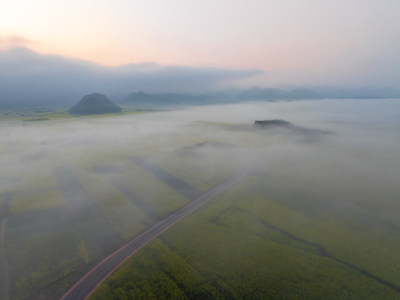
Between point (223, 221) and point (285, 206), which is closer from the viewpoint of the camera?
point (223, 221)

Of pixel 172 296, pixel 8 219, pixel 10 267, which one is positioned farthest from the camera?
pixel 8 219

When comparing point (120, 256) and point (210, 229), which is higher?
point (210, 229)

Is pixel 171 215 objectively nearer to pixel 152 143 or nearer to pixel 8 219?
pixel 8 219

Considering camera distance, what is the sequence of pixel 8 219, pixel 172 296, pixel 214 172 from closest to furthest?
pixel 172 296
pixel 8 219
pixel 214 172

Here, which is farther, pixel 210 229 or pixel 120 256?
pixel 210 229

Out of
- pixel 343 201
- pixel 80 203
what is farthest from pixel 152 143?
pixel 343 201

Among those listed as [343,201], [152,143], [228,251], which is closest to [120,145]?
[152,143]

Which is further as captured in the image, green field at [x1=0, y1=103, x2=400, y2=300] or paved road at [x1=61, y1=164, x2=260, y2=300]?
green field at [x1=0, y1=103, x2=400, y2=300]
